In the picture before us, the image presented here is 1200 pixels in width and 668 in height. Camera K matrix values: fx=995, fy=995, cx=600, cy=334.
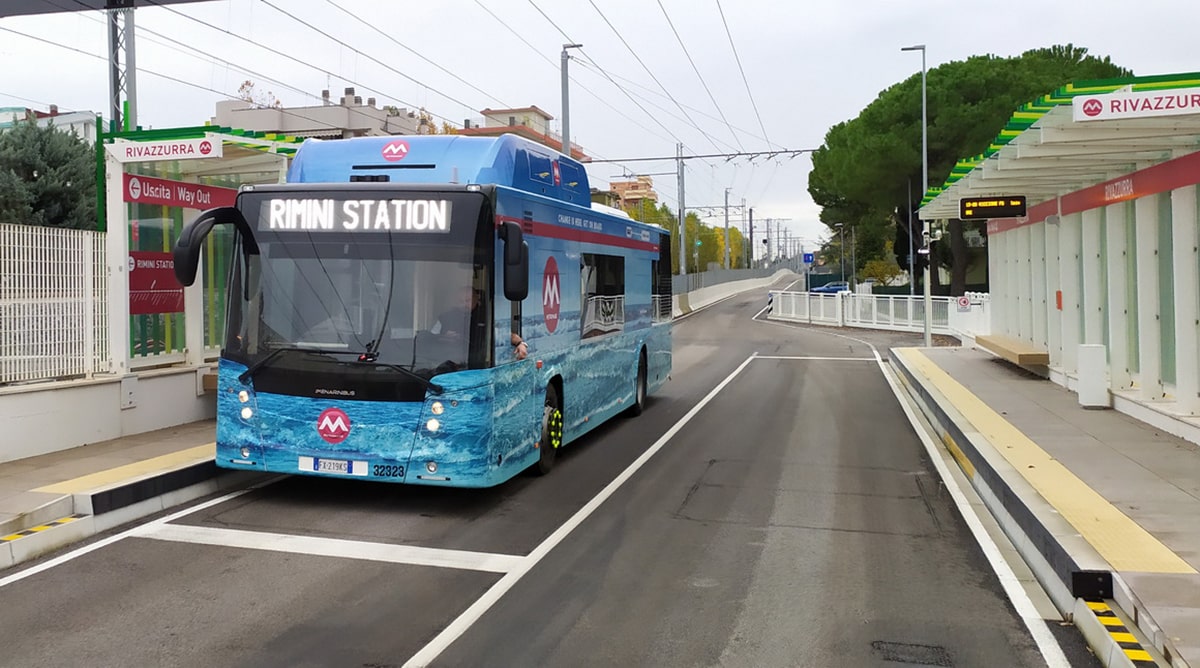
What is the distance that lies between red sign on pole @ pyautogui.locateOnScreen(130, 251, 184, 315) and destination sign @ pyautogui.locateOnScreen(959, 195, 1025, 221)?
1308cm

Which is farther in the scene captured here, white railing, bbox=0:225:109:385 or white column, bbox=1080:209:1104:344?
white column, bbox=1080:209:1104:344

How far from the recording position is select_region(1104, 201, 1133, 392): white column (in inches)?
A: 548

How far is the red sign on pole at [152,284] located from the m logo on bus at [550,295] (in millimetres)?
4577

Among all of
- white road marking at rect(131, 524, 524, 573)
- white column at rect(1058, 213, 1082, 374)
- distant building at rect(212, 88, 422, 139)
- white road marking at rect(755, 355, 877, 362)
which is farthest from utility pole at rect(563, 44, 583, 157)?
distant building at rect(212, 88, 422, 139)

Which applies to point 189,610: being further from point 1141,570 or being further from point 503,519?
point 1141,570

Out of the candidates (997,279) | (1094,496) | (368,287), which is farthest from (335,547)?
(997,279)

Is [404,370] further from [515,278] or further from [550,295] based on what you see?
[550,295]

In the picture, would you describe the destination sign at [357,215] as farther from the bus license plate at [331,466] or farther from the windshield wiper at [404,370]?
the bus license plate at [331,466]

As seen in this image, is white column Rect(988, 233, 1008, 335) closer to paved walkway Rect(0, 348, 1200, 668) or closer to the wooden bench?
the wooden bench

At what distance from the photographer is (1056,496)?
8.14m

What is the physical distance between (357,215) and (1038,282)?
591 inches

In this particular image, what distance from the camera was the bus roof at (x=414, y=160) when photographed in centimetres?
961

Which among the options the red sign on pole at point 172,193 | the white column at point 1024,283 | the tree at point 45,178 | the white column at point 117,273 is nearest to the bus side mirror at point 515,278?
the red sign on pole at point 172,193

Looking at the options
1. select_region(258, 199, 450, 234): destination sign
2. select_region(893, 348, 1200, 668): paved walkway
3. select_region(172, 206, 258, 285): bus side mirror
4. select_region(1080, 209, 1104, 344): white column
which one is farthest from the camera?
select_region(1080, 209, 1104, 344): white column
